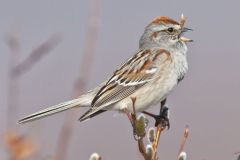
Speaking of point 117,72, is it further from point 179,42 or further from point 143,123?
point 143,123

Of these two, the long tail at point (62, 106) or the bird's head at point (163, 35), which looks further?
the bird's head at point (163, 35)

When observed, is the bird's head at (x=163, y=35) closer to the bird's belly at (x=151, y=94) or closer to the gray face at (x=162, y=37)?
the gray face at (x=162, y=37)

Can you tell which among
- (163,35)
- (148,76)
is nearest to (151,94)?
(148,76)

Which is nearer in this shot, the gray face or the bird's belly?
the bird's belly

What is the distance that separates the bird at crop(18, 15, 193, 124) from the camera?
3805 mm

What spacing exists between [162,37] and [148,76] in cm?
35

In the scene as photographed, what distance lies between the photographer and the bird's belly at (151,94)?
375 cm

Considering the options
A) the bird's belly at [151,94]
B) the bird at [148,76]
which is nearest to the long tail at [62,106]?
the bird at [148,76]

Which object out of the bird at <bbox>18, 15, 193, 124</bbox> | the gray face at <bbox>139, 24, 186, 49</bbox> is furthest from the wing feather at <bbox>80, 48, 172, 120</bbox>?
the gray face at <bbox>139, 24, 186, 49</bbox>

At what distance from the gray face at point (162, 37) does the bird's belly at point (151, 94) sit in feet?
1.18

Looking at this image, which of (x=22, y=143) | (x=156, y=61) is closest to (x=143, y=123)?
(x=22, y=143)

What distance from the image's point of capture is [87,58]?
159 cm

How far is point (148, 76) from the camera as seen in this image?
3982 millimetres

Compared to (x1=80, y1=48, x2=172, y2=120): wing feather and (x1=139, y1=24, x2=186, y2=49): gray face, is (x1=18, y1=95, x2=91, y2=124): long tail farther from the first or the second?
(x1=139, y1=24, x2=186, y2=49): gray face
